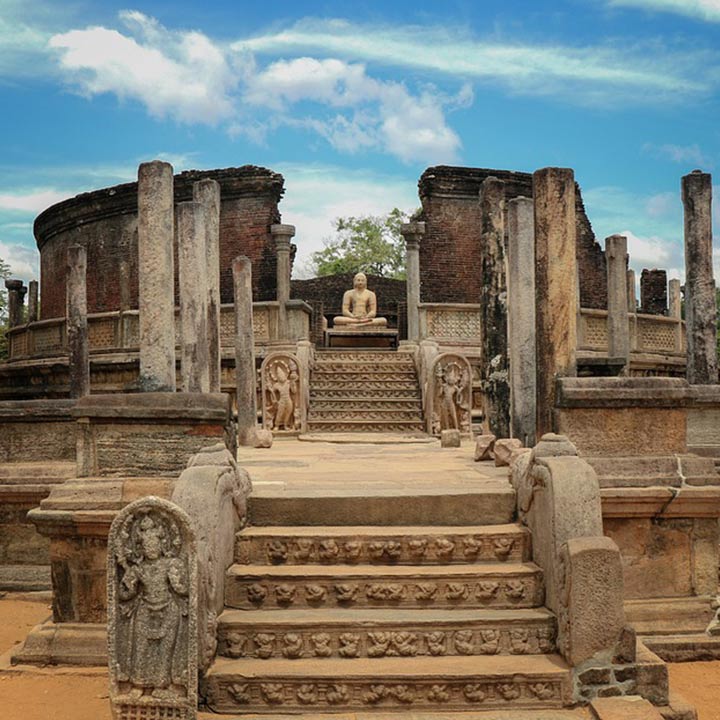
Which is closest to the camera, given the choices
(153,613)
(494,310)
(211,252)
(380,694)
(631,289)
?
(153,613)

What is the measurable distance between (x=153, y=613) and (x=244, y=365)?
719 cm

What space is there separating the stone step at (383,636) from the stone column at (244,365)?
615 cm

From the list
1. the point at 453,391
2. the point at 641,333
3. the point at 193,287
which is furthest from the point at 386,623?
the point at 641,333

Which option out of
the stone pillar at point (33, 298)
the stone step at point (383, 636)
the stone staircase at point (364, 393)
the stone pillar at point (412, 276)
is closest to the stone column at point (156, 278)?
the stone step at point (383, 636)

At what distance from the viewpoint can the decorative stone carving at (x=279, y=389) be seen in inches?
496

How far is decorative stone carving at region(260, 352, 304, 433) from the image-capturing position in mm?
12609

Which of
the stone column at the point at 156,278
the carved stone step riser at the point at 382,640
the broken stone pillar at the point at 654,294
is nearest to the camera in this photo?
the carved stone step riser at the point at 382,640

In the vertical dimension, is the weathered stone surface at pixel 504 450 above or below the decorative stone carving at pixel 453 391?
below

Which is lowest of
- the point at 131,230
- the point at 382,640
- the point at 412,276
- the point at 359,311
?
the point at 382,640

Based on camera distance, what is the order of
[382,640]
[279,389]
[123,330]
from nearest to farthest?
[382,640], [279,389], [123,330]

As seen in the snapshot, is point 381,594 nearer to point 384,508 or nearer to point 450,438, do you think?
point 384,508

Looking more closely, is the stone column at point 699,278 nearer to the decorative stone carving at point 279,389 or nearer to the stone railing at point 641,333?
the decorative stone carving at point 279,389

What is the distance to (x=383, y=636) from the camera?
14.9 feet

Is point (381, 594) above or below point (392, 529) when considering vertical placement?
below
